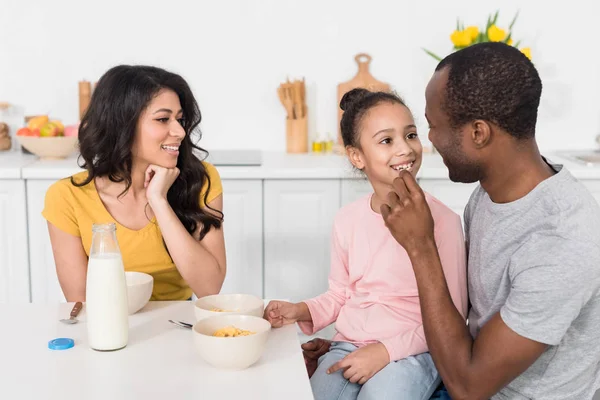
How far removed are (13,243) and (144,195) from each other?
3.94ft

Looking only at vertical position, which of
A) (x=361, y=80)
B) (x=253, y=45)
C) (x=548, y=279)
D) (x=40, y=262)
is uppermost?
(x=253, y=45)

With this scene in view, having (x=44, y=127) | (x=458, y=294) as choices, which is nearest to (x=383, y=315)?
(x=458, y=294)

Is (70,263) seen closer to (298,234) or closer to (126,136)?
(126,136)

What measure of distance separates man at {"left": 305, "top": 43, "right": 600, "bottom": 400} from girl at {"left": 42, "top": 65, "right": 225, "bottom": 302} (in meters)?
0.60

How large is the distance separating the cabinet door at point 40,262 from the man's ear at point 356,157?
1503mm

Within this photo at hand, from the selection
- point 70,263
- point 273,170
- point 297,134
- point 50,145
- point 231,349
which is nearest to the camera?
point 231,349

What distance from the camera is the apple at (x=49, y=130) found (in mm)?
3102

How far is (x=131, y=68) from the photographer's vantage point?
6.55ft

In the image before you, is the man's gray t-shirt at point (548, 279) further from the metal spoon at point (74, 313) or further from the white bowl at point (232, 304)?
the metal spoon at point (74, 313)

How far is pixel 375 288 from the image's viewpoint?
1.73 metres

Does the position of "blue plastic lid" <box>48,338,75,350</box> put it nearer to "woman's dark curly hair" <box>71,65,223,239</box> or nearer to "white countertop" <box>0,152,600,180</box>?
"woman's dark curly hair" <box>71,65,223,239</box>

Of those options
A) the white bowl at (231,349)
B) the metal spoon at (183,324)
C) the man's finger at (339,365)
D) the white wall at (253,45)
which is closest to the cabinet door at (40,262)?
the white wall at (253,45)

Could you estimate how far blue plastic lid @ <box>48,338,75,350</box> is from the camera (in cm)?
137

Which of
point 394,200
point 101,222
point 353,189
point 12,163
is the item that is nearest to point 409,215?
point 394,200
